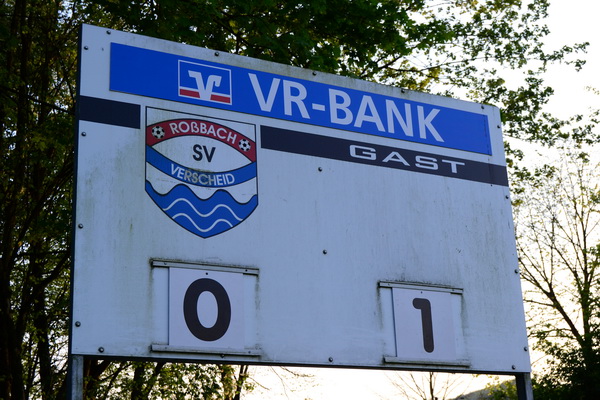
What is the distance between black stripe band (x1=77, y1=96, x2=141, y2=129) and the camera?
14.9 feet

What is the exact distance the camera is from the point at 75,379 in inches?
158

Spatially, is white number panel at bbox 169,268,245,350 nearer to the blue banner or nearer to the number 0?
the number 0

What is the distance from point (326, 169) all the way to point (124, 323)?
5.33ft

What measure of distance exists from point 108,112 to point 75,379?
4.69 ft

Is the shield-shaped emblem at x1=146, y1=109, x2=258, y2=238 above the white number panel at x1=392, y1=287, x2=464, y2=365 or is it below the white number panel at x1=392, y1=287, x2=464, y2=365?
above

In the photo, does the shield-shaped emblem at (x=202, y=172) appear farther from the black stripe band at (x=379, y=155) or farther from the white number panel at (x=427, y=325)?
the white number panel at (x=427, y=325)

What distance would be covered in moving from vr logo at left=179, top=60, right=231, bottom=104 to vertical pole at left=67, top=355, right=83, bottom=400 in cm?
163

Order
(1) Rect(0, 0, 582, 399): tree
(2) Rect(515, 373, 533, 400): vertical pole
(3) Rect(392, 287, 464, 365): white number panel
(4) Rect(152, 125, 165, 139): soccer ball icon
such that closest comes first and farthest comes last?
(4) Rect(152, 125, 165, 139): soccer ball icon
(3) Rect(392, 287, 464, 365): white number panel
(2) Rect(515, 373, 533, 400): vertical pole
(1) Rect(0, 0, 582, 399): tree

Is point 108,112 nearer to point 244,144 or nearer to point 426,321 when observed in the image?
point 244,144

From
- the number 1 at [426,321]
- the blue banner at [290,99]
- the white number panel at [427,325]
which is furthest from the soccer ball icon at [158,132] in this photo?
the number 1 at [426,321]

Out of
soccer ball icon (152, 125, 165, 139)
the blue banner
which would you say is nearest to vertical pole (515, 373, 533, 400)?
the blue banner

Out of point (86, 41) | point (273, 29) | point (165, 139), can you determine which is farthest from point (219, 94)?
point (273, 29)

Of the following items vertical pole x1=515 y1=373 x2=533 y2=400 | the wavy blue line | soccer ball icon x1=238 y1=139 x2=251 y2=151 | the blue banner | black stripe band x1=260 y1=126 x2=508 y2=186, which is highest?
the blue banner

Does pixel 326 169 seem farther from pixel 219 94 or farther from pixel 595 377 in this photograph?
pixel 595 377
